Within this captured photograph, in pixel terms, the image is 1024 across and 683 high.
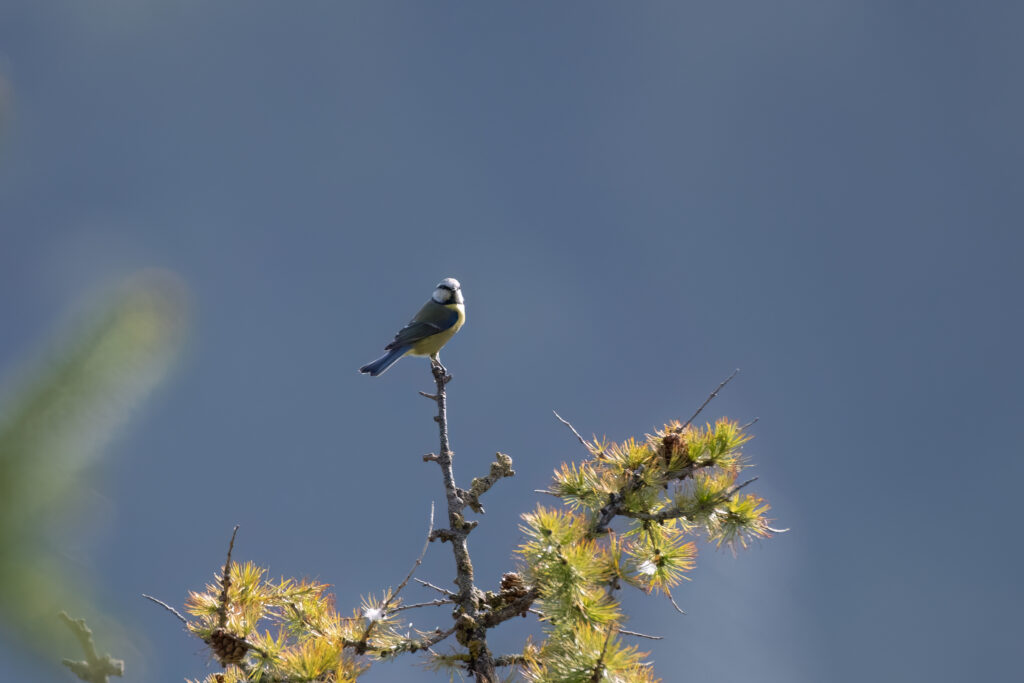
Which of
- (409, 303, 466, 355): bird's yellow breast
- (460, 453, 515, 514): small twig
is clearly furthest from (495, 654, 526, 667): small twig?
(409, 303, 466, 355): bird's yellow breast

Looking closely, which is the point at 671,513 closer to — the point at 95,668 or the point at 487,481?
the point at 487,481

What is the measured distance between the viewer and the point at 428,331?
378 inches

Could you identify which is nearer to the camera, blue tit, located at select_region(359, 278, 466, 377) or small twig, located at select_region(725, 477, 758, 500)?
small twig, located at select_region(725, 477, 758, 500)

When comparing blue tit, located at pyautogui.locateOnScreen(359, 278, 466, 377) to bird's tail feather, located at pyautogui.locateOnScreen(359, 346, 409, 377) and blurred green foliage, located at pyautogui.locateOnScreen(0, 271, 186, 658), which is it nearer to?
bird's tail feather, located at pyautogui.locateOnScreen(359, 346, 409, 377)

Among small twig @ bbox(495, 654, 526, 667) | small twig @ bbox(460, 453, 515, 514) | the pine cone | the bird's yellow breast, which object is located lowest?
the pine cone

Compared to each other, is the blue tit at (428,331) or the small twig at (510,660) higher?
the blue tit at (428,331)

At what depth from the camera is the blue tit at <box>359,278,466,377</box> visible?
9.25 metres

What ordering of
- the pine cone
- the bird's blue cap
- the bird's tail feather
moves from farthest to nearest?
the bird's blue cap < the bird's tail feather < the pine cone

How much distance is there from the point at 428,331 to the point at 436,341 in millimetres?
214

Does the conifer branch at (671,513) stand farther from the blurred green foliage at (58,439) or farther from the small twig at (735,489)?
the blurred green foliage at (58,439)

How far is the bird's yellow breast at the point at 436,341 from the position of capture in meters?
9.60

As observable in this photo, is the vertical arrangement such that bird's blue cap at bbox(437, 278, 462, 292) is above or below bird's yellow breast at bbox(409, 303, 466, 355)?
above

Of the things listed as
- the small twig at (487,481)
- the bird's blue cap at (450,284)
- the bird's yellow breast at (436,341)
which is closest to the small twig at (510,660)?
the small twig at (487,481)

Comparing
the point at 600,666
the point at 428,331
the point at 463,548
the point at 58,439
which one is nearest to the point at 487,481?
the point at 463,548
